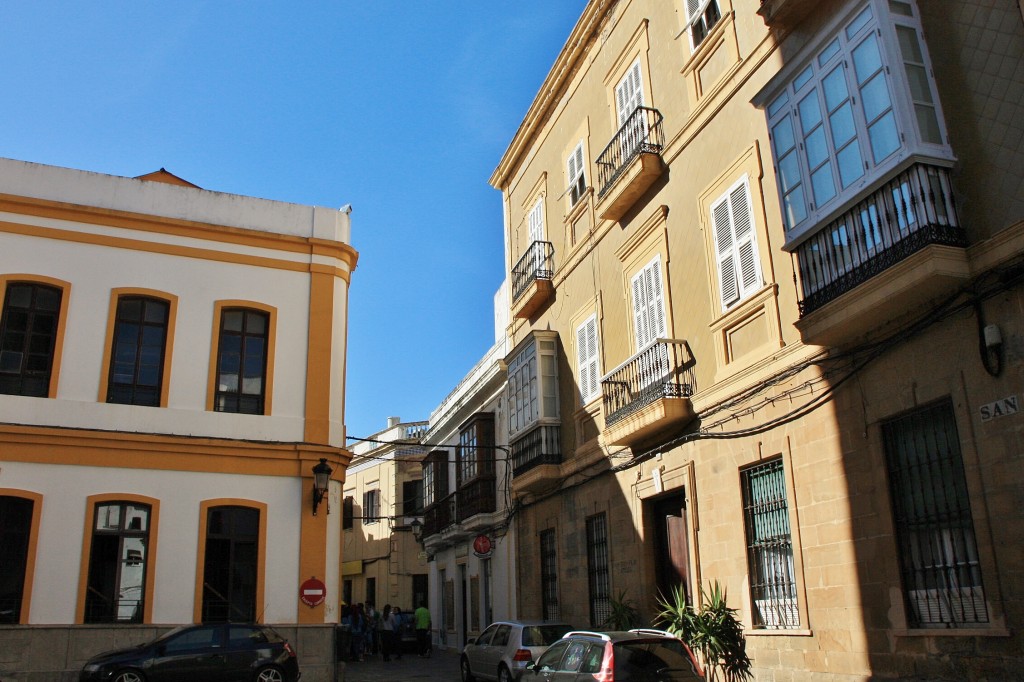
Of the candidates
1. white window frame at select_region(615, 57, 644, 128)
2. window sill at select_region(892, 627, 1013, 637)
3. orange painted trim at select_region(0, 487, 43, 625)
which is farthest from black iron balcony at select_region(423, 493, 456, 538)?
window sill at select_region(892, 627, 1013, 637)

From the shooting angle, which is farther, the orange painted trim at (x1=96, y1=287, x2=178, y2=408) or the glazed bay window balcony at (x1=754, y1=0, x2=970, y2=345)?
the orange painted trim at (x1=96, y1=287, x2=178, y2=408)

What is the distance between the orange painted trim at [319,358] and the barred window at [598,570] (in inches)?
206

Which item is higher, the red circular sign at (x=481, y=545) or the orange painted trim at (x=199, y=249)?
the orange painted trim at (x=199, y=249)

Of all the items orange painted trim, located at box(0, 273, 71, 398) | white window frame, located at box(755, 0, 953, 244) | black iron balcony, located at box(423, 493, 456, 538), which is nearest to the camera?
white window frame, located at box(755, 0, 953, 244)

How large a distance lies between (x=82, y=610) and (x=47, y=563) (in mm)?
937

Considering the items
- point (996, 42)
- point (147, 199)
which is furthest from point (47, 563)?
point (996, 42)

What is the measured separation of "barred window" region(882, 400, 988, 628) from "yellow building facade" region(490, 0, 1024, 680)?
2 centimetres

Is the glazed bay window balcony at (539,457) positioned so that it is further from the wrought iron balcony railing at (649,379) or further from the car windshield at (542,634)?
the car windshield at (542,634)

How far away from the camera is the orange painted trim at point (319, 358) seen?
16172 mm

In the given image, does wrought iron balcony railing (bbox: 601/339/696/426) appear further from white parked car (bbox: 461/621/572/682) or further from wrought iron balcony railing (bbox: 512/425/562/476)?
white parked car (bbox: 461/621/572/682)

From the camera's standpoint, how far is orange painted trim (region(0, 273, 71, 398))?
14.8 meters

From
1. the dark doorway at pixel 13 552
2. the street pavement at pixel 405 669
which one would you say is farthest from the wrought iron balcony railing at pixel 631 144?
the dark doorway at pixel 13 552

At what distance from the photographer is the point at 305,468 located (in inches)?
619

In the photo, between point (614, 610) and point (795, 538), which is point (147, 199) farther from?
point (795, 538)
